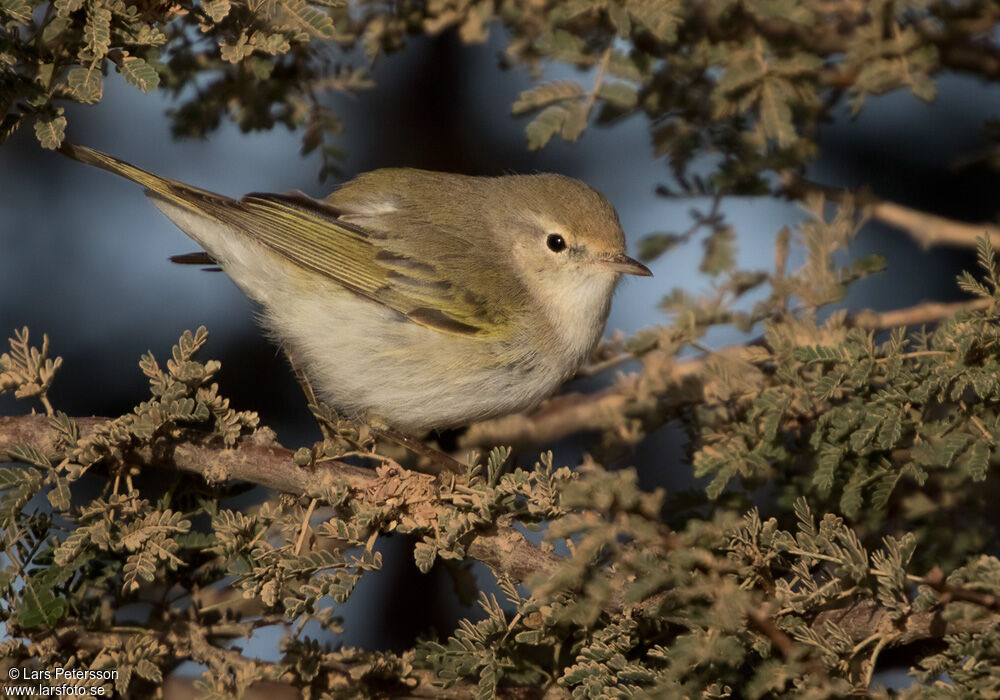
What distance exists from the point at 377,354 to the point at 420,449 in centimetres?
35

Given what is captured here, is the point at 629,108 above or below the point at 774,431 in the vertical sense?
above

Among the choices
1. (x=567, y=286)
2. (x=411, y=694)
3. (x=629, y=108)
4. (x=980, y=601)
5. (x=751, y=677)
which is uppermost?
(x=629, y=108)

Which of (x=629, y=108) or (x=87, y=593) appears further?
(x=629, y=108)

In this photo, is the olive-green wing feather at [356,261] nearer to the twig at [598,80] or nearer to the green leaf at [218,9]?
the twig at [598,80]

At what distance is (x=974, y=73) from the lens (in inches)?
125

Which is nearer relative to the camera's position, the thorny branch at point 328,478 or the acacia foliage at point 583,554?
the acacia foliage at point 583,554

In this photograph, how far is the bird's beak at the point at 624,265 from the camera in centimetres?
316

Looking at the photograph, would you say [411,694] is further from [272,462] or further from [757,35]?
[757,35]

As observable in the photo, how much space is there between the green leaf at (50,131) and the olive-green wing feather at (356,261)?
82 cm

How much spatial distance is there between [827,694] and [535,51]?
2258 mm

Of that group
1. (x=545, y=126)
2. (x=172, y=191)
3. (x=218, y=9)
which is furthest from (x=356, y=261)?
(x=218, y=9)

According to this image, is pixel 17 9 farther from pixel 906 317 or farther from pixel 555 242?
pixel 906 317

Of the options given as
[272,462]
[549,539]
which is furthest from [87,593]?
[549,539]

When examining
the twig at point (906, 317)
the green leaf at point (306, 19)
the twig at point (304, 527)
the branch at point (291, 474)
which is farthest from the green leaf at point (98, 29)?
the twig at point (906, 317)
